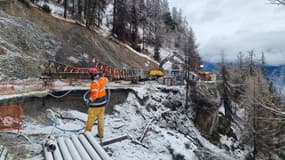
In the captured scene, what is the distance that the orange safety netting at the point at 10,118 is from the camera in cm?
795

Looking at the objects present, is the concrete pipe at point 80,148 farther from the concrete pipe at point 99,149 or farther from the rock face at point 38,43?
the rock face at point 38,43

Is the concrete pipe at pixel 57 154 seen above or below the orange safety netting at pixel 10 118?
below

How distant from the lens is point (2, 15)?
19.0 metres

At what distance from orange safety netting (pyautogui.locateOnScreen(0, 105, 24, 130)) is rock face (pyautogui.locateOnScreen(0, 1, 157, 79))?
24.7 feet

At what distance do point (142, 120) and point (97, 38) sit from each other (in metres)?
17.3

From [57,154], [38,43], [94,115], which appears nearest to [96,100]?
[94,115]

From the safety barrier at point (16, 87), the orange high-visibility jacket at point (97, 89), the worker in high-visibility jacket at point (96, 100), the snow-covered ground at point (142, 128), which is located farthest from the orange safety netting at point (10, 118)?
the safety barrier at point (16, 87)

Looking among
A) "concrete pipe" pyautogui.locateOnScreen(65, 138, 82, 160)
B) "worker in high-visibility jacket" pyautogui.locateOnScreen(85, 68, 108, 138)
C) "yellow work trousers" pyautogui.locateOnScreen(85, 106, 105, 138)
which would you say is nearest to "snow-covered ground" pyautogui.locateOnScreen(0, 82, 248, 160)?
"yellow work trousers" pyautogui.locateOnScreen(85, 106, 105, 138)

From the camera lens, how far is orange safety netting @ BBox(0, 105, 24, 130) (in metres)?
7.95

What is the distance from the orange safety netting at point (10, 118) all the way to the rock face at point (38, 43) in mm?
7523

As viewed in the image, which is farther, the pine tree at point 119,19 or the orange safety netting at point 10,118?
the pine tree at point 119,19

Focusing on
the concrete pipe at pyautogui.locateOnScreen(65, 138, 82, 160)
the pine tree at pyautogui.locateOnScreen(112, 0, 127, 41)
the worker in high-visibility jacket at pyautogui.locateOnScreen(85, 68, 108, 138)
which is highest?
the pine tree at pyautogui.locateOnScreen(112, 0, 127, 41)

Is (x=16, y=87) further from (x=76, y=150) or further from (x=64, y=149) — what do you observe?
(x=76, y=150)

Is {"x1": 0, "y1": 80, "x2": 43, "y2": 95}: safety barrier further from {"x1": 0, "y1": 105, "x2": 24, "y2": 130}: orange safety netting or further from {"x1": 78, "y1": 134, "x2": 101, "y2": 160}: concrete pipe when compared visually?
{"x1": 78, "y1": 134, "x2": 101, "y2": 160}: concrete pipe
